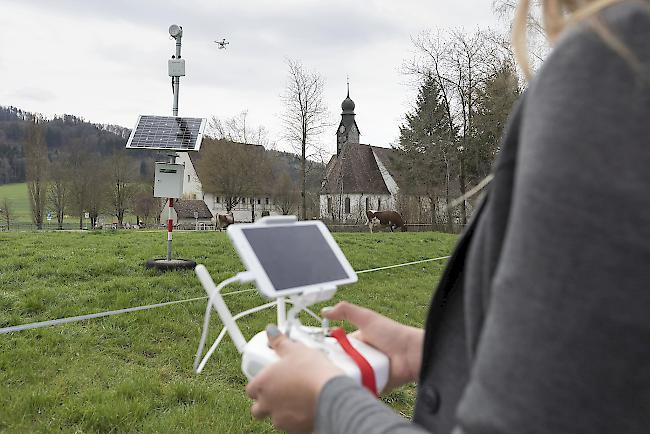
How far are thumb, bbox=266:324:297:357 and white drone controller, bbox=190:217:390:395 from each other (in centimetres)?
2

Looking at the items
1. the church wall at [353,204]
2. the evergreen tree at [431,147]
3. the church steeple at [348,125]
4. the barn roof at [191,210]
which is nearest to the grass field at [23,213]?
the barn roof at [191,210]

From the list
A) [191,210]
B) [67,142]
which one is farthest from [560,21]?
[67,142]

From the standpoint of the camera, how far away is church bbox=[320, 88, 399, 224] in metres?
45.2

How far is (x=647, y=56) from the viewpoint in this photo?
58 cm

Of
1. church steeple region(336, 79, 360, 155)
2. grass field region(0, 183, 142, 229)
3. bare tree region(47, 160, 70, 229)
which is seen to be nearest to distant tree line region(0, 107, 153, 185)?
grass field region(0, 183, 142, 229)

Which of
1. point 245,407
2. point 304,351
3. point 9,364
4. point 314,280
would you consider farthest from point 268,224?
point 9,364

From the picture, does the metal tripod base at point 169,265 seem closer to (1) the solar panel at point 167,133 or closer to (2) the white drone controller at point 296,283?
(1) the solar panel at point 167,133

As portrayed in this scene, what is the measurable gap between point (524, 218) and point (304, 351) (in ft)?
1.51

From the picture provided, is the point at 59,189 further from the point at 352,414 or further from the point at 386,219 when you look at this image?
the point at 352,414

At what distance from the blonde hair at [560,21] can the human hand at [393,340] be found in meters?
0.61

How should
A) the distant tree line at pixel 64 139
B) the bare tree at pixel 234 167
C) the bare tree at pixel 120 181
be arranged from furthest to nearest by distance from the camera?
1. the distant tree line at pixel 64 139
2. the bare tree at pixel 120 181
3. the bare tree at pixel 234 167

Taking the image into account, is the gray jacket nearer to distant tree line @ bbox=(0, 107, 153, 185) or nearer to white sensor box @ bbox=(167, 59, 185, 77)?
white sensor box @ bbox=(167, 59, 185, 77)

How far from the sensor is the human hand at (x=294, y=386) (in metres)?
0.85

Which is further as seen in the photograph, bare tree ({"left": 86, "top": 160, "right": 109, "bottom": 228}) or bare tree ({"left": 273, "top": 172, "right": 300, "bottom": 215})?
bare tree ({"left": 273, "top": 172, "right": 300, "bottom": 215})
